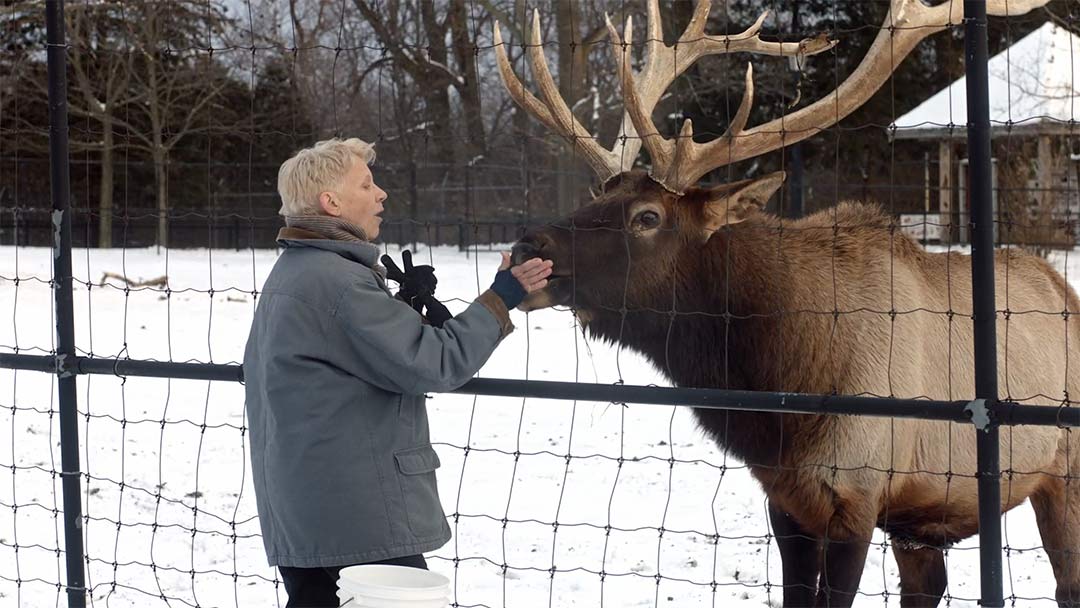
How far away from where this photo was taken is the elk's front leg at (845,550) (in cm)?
442

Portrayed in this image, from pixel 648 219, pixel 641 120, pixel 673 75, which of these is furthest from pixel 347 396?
pixel 673 75

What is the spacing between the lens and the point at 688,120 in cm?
463

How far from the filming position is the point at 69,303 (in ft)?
14.5

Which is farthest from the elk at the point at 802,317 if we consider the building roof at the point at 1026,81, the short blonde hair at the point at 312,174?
the building roof at the point at 1026,81

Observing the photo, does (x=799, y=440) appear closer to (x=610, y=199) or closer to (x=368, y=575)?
(x=610, y=199)

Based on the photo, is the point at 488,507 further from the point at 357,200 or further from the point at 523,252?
the point at 357,200

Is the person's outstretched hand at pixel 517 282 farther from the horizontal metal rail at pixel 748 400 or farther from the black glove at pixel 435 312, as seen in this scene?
the horizontal metal rail at pixel 748 400

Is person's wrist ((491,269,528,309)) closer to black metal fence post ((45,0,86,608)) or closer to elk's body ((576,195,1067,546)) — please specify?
elk's body ((576,195,1067,546))

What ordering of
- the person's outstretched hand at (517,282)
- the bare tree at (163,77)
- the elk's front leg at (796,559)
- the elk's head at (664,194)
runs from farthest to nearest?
the bare tree at (163,77)
the elk's front leg at (796,559)
the elk's head at (664,194)
the person's outstretched hand at (517,282)

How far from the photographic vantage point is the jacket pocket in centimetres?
320

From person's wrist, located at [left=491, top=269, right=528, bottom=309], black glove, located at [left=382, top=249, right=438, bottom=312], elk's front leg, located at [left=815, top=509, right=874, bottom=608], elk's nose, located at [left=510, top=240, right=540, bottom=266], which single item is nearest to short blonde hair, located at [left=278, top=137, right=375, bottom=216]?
black glove, located at [left=382, top=249, right=438, bottom=312]

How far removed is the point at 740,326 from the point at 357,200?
1.95 m

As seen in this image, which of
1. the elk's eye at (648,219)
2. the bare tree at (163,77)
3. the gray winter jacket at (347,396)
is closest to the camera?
the gray winter jacket at (347,396)

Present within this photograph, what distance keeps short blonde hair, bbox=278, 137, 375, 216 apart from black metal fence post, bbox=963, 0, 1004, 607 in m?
1.62
